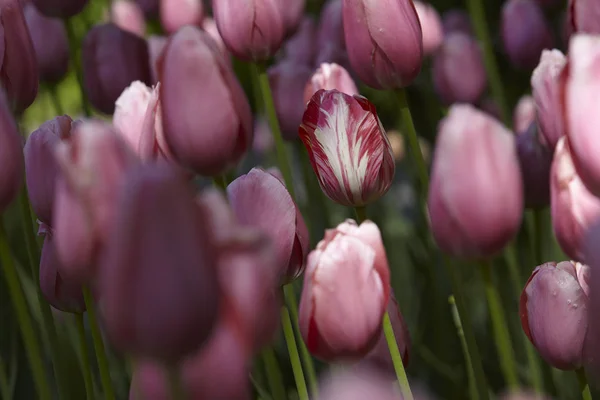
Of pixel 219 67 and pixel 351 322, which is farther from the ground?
pixel 219 67

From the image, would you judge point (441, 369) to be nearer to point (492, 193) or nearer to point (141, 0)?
→ point (492, 193)

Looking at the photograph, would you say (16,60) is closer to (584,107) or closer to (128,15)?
(584,107)

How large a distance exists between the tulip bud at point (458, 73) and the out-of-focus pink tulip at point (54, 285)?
0.71 m

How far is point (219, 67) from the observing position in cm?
48

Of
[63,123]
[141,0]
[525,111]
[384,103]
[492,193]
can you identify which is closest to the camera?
[492,193]

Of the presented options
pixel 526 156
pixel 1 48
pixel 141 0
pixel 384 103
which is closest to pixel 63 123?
pixel 1 48

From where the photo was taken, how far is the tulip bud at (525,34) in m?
1.14

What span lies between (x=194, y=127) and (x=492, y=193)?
16 centimetres

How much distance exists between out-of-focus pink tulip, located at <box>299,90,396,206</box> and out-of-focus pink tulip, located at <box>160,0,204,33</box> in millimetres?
575

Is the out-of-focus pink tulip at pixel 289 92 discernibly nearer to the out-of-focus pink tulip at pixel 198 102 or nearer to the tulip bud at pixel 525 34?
the tulip bud at pixel 525 34

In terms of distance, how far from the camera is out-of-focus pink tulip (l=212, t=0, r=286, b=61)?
0.73 m

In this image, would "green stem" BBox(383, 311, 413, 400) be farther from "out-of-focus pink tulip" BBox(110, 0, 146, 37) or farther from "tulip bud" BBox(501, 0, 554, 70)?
"out-of-focus pink tulip" BBox(110, 0, 146, 37)

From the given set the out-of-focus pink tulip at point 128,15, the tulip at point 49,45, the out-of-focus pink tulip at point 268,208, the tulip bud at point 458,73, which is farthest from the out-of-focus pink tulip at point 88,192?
the out-of-focus pink tulip at point 128,15

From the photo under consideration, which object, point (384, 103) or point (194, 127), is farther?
point (384, 103)
